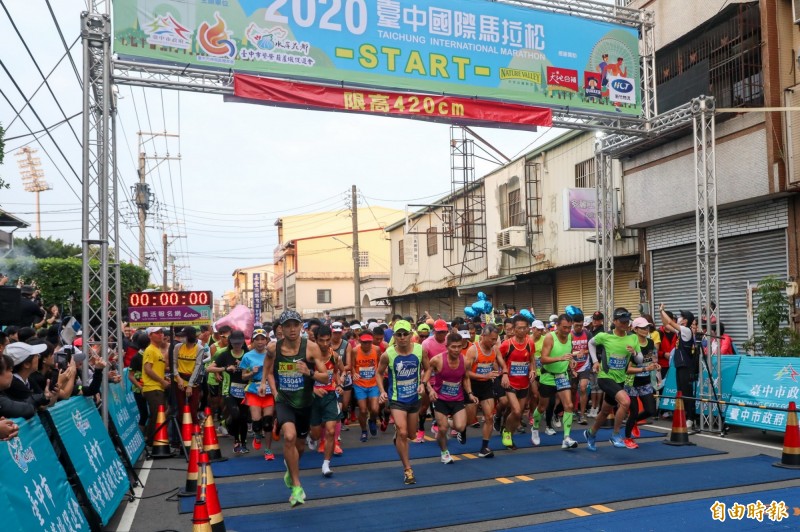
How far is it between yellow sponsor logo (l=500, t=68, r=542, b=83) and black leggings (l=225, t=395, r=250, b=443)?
839 cm

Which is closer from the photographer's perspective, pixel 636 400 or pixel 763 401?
pixel 636 400

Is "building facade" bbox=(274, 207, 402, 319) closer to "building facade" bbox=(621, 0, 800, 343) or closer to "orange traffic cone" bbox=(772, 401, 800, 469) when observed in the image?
"building facade" bbox=(621, 0, 800, 343)

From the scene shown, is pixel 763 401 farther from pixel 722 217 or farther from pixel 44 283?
pixel 44 283

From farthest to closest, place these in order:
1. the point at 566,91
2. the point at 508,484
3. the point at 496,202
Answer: the point at 496,202 → the point at 566,91 → the point at 508,484

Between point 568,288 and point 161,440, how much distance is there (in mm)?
14222

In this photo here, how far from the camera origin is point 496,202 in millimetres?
26953

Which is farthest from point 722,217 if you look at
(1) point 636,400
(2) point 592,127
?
(1) point 636,400

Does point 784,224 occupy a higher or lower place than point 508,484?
higher

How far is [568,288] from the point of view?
22000 mm

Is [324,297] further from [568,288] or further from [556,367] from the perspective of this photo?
[556,367]

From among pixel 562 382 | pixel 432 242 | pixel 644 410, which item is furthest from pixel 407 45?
pixel 432 242

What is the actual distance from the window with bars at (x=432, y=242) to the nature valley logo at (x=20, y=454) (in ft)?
93.8

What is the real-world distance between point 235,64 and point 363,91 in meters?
2.39

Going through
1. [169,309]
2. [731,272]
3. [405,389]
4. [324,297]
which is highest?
[324,297]
